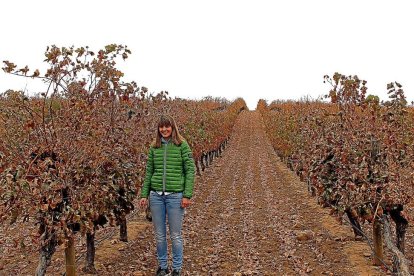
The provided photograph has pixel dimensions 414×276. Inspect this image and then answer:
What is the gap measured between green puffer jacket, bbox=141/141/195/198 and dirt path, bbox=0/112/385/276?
1.70 metres

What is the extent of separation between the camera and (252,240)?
927cm

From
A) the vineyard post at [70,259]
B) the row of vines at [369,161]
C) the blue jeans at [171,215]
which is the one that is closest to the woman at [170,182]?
the blue jeans at [171,215]

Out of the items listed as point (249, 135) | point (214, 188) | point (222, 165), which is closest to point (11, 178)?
point (214, 188)

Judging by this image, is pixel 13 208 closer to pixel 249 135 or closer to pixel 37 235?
pixel 37 235

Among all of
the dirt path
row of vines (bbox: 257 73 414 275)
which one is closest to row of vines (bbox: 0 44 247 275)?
the dirt path

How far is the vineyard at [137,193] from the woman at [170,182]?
0.61 metres

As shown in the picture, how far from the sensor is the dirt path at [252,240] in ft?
25.0

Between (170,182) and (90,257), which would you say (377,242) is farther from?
(90,257)

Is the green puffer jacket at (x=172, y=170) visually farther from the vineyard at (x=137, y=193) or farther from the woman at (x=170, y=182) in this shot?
the vineyard at (x=137, y=193)

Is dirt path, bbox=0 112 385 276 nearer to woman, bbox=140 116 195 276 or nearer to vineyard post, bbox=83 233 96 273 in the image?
vineyard post, bbox=83 233 96 273

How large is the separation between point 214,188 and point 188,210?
3724 mm

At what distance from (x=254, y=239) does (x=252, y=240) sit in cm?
10

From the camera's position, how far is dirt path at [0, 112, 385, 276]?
7.62 meters

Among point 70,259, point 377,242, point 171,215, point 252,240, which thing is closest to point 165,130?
point 171,215
